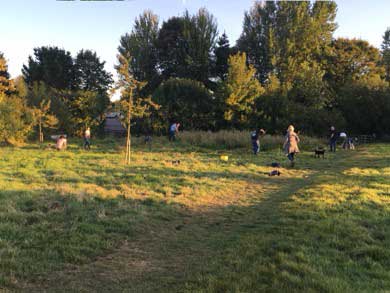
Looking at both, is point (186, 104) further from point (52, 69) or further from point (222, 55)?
point (52, 69)

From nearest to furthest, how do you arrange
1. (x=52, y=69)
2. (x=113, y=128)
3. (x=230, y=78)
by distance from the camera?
(x=230, y=78) < (x=113, y=128) < (x=52, y=69)

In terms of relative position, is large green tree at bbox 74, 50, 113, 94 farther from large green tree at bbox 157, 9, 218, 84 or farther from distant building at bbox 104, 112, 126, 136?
large green tree at bbox 157, 9, 218, 84

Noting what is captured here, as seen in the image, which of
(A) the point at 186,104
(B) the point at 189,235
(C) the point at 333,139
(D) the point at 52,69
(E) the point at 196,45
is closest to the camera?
(B) the point at 189,235

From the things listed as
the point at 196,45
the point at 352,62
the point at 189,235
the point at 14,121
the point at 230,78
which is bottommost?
the point at 189,235

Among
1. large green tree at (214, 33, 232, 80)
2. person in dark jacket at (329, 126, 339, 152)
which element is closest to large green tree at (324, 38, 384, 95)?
large green tree at (214, 33, 232, 80)

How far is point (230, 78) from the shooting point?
30.5 m

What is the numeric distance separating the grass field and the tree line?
18.4m

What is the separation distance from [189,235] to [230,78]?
25934 mm

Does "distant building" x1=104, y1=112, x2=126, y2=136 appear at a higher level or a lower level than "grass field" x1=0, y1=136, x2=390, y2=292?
higher

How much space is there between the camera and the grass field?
403 centimetres

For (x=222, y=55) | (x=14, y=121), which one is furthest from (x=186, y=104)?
(x=14, y=121)

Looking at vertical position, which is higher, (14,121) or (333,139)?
(14,121)

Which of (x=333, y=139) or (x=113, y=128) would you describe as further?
(x=113, y=128)

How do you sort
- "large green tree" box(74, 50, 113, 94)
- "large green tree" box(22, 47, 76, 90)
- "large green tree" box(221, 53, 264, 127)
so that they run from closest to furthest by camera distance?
"large green tree" box(221, 53, 264, 127)
"large green tree" box(22, 47, 76, 90)
"large green tree" box(74, 50, 113, 94)
